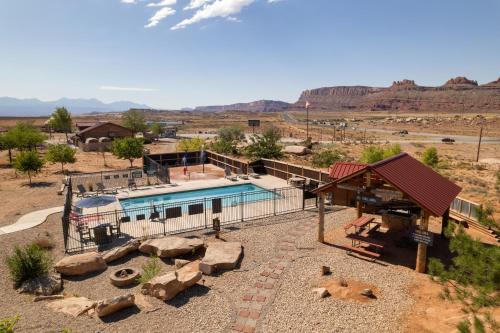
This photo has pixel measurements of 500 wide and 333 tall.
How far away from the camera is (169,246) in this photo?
14.3m

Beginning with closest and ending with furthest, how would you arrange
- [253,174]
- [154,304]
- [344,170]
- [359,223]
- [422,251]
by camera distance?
[154,304]
[422,251]
[359,223]
[344,170]
[253,174]

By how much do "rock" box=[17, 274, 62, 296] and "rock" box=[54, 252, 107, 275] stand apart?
23.4 inches

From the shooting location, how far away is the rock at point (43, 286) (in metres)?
11.6

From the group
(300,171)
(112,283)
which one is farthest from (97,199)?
(300,171)

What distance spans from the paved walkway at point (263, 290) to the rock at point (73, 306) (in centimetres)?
470

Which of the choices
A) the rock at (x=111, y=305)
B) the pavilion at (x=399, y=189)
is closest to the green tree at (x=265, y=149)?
the pavilion at (x=399, y=189)

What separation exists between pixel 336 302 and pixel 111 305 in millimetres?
7000

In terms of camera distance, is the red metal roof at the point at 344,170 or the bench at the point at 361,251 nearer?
the bench at the point at 361,251

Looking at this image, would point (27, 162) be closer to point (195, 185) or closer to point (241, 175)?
point (195, 185)

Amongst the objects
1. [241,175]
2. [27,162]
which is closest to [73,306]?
[241,175]

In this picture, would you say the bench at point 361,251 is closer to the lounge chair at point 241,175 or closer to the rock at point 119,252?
the rock at point 119,252

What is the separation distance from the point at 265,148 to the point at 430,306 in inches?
1084

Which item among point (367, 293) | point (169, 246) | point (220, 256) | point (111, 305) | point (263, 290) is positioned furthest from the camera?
point (169, 246)

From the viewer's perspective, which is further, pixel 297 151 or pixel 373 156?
pixel 297 151
